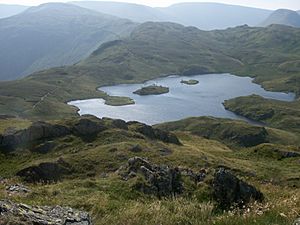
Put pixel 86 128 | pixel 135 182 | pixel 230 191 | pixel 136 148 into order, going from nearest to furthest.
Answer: pixel 135 182 < pixel 230 191 < pixel 136 148 < pixel 86 128

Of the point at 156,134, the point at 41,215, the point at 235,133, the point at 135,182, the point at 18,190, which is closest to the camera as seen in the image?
the point at 41,215

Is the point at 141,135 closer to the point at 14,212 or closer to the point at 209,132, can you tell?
the point at 14,212

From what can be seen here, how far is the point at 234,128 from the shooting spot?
566 ft

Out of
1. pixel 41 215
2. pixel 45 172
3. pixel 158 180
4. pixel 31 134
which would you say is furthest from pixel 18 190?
pixel 31 134

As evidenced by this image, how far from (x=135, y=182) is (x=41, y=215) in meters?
8.77

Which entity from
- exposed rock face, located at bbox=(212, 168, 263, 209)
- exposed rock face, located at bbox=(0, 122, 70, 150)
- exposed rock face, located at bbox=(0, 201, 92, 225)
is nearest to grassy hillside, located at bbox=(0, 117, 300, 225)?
exposed rock face, located at bbox=(212, 168, 263, 209)

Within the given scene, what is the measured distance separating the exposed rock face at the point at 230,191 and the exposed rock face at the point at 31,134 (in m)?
47.5

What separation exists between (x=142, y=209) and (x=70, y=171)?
41718 millimetres

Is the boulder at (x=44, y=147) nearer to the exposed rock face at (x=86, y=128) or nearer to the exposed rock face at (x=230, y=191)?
the exposed rock face at (x=86, y=128)

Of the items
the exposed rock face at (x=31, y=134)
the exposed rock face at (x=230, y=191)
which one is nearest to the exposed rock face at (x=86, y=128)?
the exposed rock face at (x=31, y=134)

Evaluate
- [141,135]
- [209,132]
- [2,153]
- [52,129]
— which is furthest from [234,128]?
[2,153]

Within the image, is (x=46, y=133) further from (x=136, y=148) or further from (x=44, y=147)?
(x=136, y=148)

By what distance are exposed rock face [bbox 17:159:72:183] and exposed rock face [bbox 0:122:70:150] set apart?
45.7ft

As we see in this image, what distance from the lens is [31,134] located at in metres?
68.4
